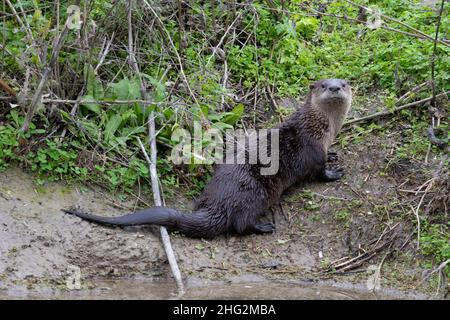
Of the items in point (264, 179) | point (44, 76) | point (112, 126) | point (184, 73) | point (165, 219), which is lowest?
point (165, 219)

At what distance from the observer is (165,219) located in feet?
15.1

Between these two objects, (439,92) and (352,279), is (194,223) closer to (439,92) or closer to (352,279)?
(352,279)

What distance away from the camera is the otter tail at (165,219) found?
4.57m

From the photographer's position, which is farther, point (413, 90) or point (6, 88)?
point (413, 90)

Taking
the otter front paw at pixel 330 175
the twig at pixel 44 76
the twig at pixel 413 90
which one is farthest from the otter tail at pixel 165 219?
the twig at pixel 413 90

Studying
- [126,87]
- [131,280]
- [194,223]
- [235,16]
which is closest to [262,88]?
[235,16]

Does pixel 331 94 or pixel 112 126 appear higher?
pixel 331 94

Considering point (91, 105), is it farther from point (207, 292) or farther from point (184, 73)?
point (207, 292)

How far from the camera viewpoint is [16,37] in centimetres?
507

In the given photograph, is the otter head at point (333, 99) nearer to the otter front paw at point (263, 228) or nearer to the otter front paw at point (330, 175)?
the otter front paw at point (330, 175)

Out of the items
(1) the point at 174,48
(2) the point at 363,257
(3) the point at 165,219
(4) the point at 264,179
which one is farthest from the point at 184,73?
(2) the point at 363,257

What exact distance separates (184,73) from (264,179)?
1.01 m

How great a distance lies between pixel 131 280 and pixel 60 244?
0.42m

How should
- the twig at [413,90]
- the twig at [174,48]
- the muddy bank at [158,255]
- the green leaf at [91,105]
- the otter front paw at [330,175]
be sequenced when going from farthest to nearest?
the twig at [413,90] < the otter front paw at [330,175] < the twig at [174,48] < the green leaf at [91,105] < the muddy bank at [158,255]
